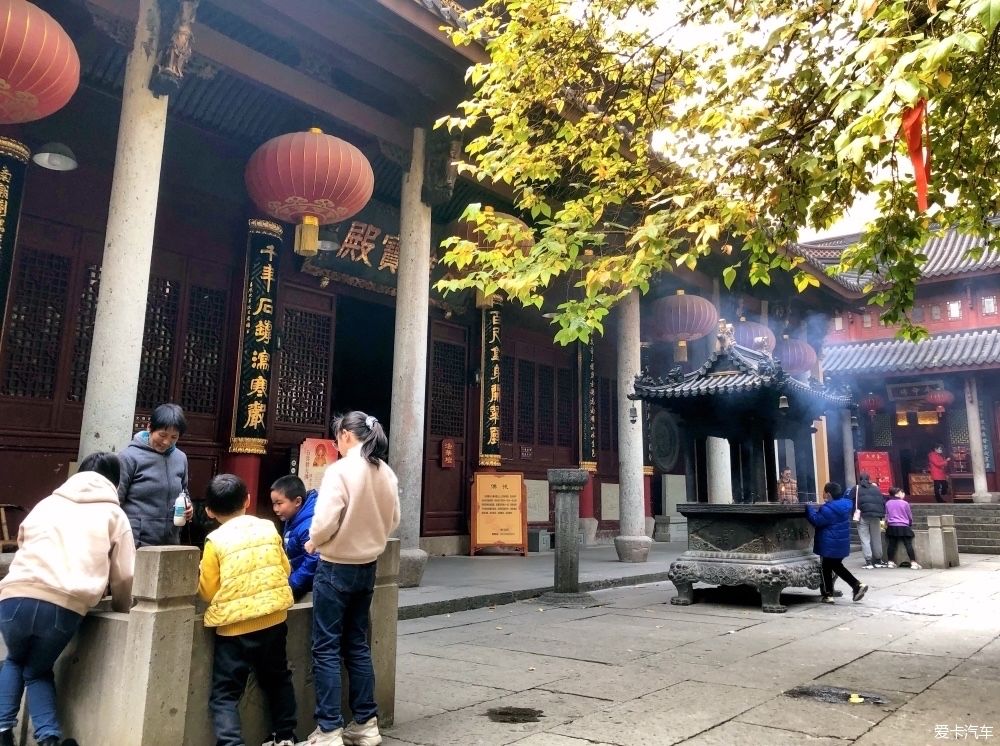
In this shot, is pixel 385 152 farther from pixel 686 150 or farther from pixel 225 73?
pixel 686 150

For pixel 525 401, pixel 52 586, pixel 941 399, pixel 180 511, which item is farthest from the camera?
pixel 941 399

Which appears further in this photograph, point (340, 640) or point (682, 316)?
point (682, 316)

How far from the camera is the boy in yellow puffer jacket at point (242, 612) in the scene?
2.93m

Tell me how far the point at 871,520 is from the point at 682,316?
4635mm

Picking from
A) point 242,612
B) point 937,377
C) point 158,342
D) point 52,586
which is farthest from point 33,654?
point 937,377

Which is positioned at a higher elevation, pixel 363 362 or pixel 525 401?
pixel 363 362

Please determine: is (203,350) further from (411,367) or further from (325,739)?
(325,739)

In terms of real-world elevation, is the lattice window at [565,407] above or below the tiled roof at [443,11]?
below

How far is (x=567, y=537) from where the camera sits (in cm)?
781

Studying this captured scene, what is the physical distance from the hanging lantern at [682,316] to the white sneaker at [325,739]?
1053 centimetres

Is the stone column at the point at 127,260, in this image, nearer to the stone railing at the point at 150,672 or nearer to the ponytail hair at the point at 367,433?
the stone railing at the point at 150,672

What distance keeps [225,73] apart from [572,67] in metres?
3.84

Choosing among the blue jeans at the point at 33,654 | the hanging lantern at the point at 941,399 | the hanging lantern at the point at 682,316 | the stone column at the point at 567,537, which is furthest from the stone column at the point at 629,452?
the hanging lantern at the point at 941,399

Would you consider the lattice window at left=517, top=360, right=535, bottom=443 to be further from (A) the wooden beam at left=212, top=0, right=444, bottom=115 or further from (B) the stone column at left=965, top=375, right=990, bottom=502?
(B) the stone column at left=965, top=375, right=990, bottom=502
